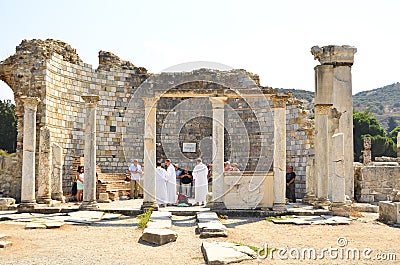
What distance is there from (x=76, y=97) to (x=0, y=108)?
21.4 meters

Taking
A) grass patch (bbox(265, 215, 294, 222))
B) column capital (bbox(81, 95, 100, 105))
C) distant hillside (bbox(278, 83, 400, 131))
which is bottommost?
grass patch (bbox(265, 215, 294, 222))

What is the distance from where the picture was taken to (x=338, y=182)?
50.0 ft

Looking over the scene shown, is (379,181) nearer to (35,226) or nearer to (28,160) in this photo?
(35,226)

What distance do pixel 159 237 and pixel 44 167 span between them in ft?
29.1

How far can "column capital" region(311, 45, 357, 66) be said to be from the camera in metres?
17.9

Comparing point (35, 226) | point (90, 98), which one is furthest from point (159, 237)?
point (90, 98)


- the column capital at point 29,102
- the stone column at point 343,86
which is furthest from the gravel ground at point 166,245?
the column capital at point 29,102

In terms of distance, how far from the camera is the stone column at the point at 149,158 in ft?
51.5

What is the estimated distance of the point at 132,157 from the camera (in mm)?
24062

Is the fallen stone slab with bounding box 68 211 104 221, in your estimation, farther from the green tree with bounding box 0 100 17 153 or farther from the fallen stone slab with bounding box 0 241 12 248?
the green tree with bounding box 0 100 17 153

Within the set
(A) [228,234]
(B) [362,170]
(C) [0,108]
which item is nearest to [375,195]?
(B) [362,170]

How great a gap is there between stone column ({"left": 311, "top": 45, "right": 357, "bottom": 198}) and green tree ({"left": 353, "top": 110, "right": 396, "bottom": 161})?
2608 centimetres

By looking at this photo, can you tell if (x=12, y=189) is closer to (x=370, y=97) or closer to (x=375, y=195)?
(x=375, y=195)

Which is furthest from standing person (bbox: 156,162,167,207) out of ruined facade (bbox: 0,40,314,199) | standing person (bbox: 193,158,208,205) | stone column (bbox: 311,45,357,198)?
stone column (bbox: 311,45,357,198)
